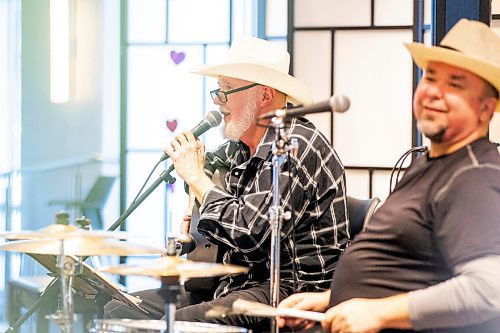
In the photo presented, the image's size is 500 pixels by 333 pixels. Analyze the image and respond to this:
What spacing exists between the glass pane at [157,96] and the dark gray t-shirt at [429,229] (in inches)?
113

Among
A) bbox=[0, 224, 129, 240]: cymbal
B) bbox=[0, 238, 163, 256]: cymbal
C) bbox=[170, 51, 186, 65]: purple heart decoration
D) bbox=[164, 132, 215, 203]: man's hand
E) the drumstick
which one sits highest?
bbox=[170, 51, 186, 65]: purple heart decoration

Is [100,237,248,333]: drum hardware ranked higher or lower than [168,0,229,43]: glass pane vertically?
lower

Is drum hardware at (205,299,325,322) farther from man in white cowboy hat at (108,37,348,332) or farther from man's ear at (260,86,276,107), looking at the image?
man's ear at (260,86,276,107)

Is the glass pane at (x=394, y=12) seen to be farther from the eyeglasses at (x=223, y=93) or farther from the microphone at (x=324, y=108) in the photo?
the microphone at (x=324, y=108)

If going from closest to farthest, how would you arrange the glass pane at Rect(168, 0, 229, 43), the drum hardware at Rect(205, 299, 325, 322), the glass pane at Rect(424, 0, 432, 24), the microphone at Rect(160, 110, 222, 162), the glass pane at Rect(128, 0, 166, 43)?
the drum hardware at Rect(205, 299, 325, 322) < the microphone at Rect(160, 110, 222, 162) < the glass pane at Rect(424, 0, 432, 24) < the glass pane at Rect(168, 0, 229, 43) < the glass pane at Rect(128, 0, 166, 43)

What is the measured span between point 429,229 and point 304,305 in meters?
0.48

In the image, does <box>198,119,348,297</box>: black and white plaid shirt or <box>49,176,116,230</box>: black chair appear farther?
<box>49,176,116,230</box>: black chair

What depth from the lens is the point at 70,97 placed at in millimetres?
5938

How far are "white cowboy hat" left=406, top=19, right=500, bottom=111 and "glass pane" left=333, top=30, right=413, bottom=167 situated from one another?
84.4 inches

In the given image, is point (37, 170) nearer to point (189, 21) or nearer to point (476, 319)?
point (189, 21)

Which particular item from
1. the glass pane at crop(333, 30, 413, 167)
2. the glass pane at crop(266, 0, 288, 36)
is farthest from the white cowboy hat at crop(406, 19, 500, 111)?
the glass pane at crop(266, 0, 288, 36)

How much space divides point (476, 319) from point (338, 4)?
2703mm

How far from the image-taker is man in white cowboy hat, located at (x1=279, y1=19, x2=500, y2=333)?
210cm

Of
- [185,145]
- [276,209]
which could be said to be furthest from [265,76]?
[276,209]
